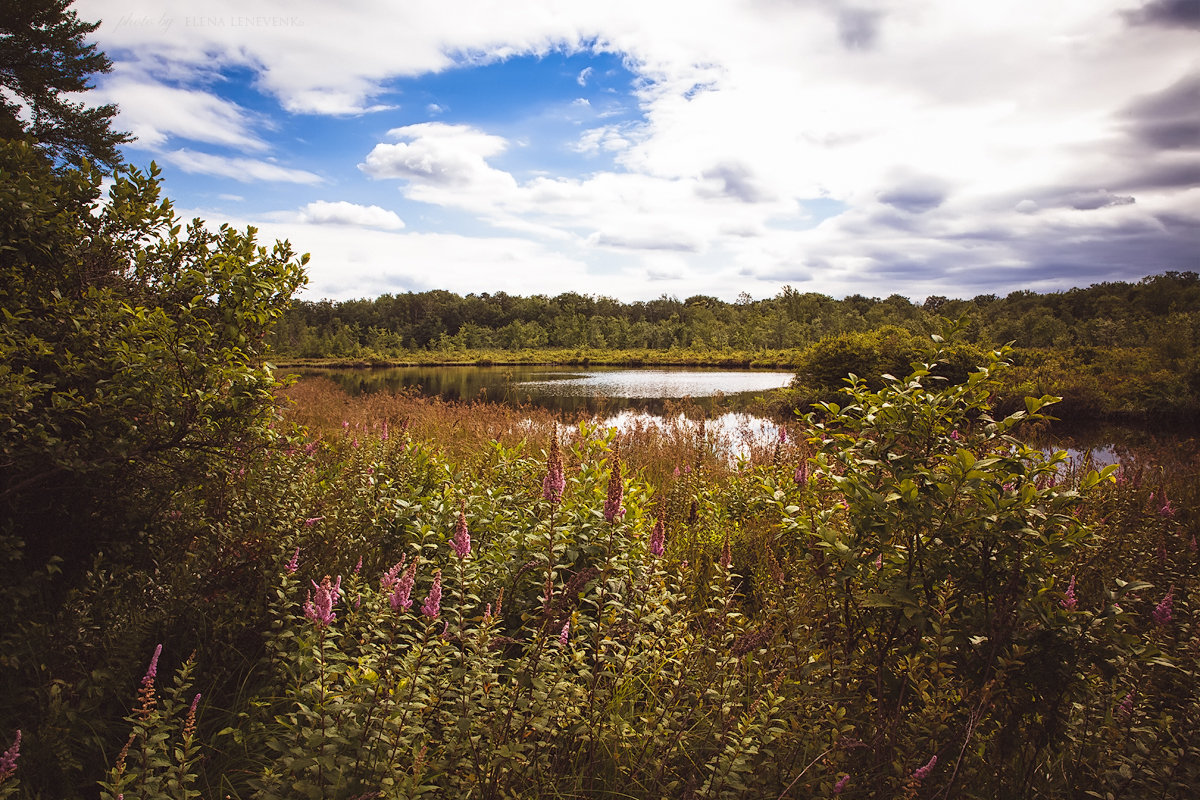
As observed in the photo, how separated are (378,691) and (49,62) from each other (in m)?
17.4

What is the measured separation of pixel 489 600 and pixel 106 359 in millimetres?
2675

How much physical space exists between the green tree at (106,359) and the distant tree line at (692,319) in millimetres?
A: 39917

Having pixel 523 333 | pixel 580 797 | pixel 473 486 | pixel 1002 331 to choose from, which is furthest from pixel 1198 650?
pixel 523 333

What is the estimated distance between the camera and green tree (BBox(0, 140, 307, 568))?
3.11 metres

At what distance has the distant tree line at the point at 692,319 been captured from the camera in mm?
41125

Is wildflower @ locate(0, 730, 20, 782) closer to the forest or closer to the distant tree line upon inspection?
the forest

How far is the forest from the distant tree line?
1478 inches

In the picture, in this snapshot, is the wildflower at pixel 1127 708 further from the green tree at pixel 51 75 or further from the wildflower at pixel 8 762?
the green tree at pixel 51 75

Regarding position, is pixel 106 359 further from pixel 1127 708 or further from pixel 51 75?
pixel 51 75

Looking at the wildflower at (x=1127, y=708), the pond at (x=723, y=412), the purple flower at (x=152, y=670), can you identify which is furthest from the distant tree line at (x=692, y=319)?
the purple flower at (x=152, y=670)

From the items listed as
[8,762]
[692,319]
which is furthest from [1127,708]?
[692,319]

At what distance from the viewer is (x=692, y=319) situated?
3625 inches

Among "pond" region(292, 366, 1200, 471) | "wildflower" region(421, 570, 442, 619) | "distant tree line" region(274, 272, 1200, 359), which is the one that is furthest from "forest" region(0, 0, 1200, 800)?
"distant tree line" region(274, 272, 1200, 359)

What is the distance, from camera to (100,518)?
11.4 ft
